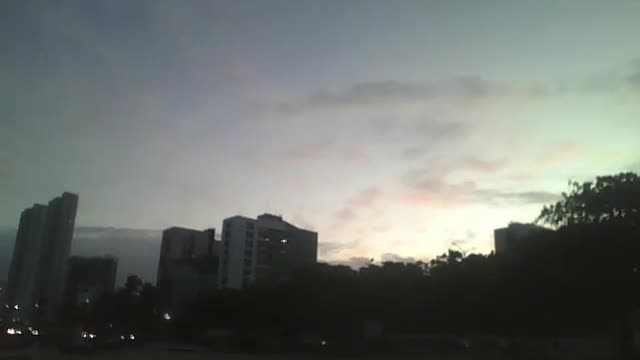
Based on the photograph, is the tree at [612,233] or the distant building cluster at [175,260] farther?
the distant building cluster at [175,260]

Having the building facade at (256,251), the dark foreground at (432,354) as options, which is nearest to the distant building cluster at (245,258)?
the building facade at (256,251)

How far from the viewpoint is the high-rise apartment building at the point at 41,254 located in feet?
466

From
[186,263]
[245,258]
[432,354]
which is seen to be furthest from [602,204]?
[186,263]

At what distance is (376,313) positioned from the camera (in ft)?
182

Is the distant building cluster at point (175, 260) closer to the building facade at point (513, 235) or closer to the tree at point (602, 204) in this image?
the building facade at point (513, 235)

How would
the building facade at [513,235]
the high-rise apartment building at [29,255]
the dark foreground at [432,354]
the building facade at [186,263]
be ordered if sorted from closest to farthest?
1. the dark foreground at [432,354]
2. the building facade at [513,235]
3. the building facade at [186,263]
4. the high-rise apartment building at [29,255]

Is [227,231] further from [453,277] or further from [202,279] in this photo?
[453,277]

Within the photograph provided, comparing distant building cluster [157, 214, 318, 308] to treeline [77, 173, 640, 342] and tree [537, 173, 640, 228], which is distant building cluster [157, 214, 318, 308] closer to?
treeline [77, 173, 640, 342]

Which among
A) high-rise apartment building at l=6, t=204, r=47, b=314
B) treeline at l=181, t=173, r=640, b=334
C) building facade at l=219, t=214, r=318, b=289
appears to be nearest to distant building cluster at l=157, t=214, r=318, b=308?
building facade at l=219, t=214, r=318, b=289

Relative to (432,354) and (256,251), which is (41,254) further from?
(432,354)

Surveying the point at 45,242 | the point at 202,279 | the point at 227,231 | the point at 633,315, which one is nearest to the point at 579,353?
the point at 633,315

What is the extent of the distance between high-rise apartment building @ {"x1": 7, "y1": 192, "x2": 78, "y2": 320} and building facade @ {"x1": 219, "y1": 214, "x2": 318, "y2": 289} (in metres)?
41.4

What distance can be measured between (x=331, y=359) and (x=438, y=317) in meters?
17.9

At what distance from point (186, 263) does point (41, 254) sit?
34609mm
